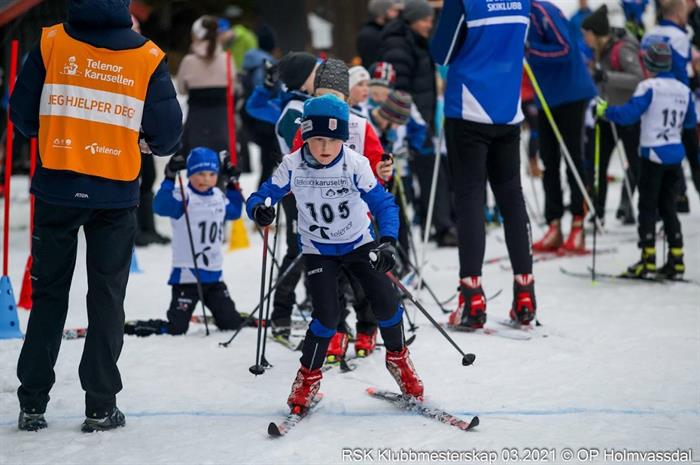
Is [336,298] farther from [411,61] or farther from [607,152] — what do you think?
[607,152]

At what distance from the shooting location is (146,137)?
15.6ft

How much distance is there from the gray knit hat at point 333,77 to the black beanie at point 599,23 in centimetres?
438

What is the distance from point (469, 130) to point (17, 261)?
494 cm

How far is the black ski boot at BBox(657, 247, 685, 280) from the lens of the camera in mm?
7938

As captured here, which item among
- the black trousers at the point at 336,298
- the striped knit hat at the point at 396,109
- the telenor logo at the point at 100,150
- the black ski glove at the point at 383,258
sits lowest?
the black trousers at the point at 336,298

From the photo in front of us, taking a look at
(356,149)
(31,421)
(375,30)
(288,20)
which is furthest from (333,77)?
(288,20)

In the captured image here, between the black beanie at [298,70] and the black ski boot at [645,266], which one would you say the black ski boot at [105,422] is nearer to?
the black beanie at [298,70]

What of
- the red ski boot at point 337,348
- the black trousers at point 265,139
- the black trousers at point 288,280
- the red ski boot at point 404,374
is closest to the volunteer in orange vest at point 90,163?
the red ski boot at point 404,374

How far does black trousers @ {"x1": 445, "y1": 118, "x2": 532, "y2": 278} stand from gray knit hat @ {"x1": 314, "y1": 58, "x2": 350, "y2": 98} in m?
1.16

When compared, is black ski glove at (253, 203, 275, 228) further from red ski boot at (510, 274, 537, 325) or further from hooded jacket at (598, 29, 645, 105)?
hooded jacket at (598, 29, 645, 105)

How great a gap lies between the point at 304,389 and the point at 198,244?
7.43ft

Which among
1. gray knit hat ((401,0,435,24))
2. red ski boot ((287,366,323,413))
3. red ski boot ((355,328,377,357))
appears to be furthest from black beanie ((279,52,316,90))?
gray knit hat ((401,0,435,24))

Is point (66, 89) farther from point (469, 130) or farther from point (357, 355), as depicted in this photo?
point (469, 130)

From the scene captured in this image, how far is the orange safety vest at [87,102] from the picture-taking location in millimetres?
4504
